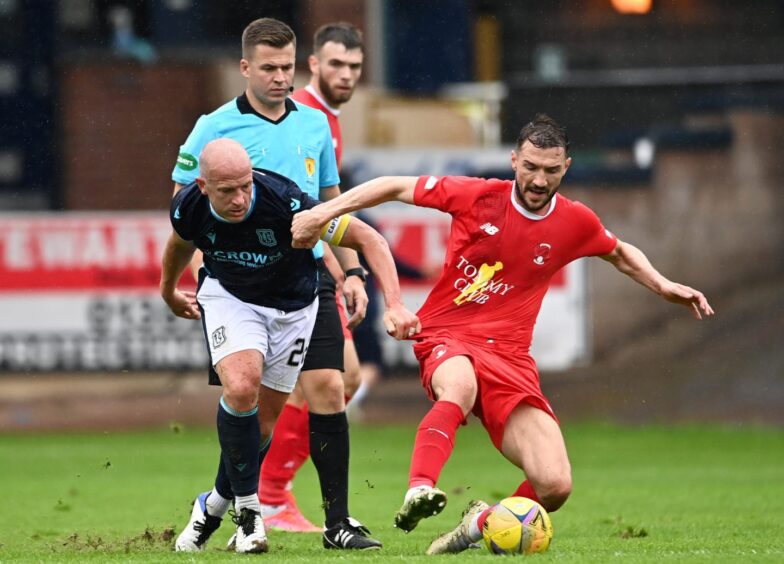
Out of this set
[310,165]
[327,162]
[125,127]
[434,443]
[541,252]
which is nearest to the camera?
[434,443]

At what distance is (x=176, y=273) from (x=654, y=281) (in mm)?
2190

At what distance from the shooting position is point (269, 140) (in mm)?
7094

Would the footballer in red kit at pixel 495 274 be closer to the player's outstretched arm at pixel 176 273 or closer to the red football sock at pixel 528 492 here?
the red football sock at pixel 528 492

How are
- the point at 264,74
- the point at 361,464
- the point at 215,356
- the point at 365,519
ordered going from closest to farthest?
1. the point at 215,356
2. the point at 264,74
3. the point at 365,519
4. the point at 361,464

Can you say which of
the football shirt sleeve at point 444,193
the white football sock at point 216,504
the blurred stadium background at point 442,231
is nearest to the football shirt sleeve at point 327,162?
the football shirt sleeve at point 444,193

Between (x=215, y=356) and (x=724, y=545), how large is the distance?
2.42m

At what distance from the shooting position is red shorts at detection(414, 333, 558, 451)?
6688mm

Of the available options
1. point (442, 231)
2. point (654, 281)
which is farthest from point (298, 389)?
point (442, 231)

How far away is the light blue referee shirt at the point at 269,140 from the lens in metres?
7.01

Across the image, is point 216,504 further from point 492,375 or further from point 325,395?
point 492,375

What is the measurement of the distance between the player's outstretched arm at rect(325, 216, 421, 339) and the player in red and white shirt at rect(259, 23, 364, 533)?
105cm

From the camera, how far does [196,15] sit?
17953 millimetres

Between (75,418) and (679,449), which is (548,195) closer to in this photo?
(679,449)

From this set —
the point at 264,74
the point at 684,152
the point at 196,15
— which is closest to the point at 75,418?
the point at 196,15
